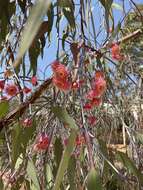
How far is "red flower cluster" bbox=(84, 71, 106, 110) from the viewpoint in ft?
3.26

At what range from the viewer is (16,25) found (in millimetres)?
1486

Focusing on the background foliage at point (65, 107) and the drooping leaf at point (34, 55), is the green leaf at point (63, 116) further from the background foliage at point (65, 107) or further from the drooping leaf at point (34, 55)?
the drooping leaf at point (34, 55)

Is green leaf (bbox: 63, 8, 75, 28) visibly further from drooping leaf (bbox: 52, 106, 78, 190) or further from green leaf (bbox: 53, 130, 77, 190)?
green leaf (bbox: 53, 130, 77, 190)

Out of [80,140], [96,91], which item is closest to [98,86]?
[96,91]

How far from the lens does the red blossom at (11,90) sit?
1257mm

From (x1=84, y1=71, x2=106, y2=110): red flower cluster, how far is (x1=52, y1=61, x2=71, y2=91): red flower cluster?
8 cm

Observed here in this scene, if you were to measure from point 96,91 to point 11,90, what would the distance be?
13.3 inches

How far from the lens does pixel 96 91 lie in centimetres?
100

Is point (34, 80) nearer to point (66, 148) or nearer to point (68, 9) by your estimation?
point (68, 9)

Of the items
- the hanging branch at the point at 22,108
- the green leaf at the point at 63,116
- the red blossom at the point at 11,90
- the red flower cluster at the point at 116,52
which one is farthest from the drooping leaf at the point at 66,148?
the red flower cluster at the point at 116,52

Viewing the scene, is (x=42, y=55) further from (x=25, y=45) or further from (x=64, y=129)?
(x=25, y=45)

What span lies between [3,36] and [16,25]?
319 mm

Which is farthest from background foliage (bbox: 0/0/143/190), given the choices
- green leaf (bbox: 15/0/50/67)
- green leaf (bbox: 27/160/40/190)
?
green leaf (bbox: 15/0/50/67)

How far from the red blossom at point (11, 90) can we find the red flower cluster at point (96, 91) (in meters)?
0.28
